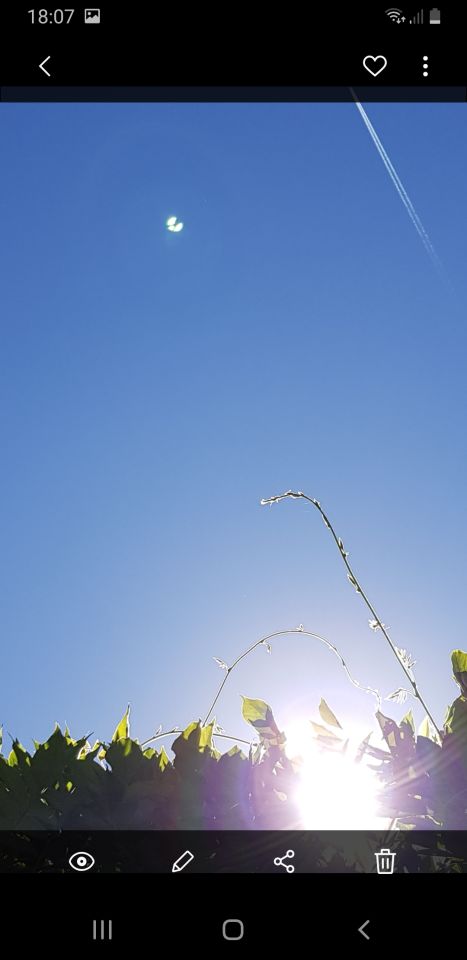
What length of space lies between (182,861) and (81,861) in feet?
0.43

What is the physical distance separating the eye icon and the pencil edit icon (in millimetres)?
109

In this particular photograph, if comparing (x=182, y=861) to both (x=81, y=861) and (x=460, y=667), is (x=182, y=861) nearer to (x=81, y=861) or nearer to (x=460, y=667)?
(x=81, y=861)
